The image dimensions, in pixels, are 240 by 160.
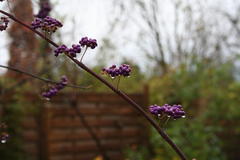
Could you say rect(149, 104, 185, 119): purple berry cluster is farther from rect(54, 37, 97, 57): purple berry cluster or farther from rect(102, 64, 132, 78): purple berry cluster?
rect(54, 37, 97, 57): purple berry cluster

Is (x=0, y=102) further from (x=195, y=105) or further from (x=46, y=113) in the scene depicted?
(x=195, y=105)

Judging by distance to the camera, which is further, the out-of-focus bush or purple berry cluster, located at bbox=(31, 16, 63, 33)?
the out-of-focus bush

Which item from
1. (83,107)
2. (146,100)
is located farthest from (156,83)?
(83,107)

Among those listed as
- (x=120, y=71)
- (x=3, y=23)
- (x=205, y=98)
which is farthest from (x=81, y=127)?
(x=120, y=71)

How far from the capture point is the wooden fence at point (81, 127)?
5.95m

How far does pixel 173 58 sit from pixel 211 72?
301 cm

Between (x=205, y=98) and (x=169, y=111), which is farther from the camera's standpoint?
(x=205, y=98)

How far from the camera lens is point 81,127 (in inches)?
249

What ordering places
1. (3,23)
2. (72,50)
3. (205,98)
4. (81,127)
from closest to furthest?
(72,50)
(3,23)
(81,127)
(205,98)

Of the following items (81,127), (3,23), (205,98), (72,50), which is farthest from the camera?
(205,98)

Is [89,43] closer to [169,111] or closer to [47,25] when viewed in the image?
[47,25]

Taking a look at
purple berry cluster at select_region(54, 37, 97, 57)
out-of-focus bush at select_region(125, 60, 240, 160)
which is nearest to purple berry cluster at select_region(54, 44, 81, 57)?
purple berry cluster at select_region(54, 37, 97, 57)

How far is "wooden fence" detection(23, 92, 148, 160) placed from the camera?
5.95 meters

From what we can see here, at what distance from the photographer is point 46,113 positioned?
5.96m
